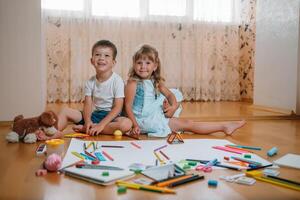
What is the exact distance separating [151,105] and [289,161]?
76 cm

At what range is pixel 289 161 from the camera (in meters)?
1.12

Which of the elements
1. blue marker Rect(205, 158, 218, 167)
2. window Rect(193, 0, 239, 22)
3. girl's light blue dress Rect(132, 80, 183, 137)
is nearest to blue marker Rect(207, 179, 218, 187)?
blue marker Rect(205, 158, 218, 167)

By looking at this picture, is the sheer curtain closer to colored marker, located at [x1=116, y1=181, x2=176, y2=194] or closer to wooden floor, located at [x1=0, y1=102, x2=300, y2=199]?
wooden floor, located at [x1=0, y1=102, x2=300, y2=199]

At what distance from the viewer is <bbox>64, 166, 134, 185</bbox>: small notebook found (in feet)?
2.88

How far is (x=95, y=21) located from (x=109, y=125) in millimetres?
1599

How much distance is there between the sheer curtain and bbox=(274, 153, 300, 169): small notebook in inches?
81.3

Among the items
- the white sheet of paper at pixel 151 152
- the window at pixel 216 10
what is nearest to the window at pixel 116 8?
the window at pixel 216 10

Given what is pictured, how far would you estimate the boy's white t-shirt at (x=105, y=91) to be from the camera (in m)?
1.67

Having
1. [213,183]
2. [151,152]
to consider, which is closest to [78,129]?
[151,152]

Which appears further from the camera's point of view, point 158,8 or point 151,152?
point 158,8

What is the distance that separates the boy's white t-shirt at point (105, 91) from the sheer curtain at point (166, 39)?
52.4 inches

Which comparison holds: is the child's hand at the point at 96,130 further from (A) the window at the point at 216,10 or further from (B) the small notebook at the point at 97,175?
(A) the window at the point at 216,10

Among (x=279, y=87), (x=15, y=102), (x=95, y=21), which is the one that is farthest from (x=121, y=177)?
(x=95, y=21)

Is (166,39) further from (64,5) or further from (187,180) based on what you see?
(187,180)
